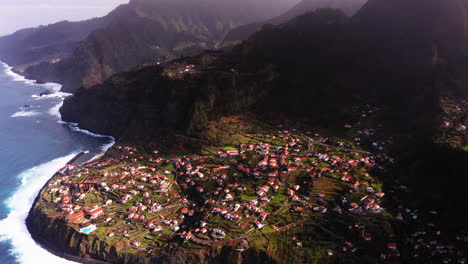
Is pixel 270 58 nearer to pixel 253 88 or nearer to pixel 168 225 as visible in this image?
pixel 253 88

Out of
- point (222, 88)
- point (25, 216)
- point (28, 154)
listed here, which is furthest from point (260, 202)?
point (28, 154)

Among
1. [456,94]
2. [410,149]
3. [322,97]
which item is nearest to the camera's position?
[410,149]

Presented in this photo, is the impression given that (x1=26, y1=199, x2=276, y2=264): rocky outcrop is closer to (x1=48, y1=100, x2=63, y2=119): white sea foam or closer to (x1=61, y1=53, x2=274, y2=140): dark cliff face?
(x1=61, y1=53, x2=274, y2=140): dark cliff face

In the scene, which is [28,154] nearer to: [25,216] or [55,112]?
[25,216]

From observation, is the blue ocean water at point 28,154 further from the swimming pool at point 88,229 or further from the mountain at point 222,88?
the mountain at point 222,88

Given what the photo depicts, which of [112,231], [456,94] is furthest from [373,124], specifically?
[112,231]

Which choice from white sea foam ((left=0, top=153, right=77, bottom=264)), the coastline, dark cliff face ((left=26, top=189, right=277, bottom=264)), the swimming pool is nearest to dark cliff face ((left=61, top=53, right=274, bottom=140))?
white sea foam ((left=0, top=153, right=77, bottom=264))
